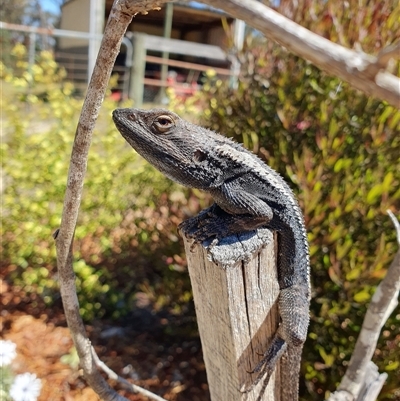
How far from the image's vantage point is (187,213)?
326cm

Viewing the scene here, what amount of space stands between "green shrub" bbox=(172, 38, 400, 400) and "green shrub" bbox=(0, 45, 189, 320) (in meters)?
1.11

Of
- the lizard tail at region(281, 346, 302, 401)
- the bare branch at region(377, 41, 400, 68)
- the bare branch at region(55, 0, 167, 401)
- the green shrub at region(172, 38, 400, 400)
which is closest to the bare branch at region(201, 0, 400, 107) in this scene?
the bare branch at region(377, 41, 400, 68)

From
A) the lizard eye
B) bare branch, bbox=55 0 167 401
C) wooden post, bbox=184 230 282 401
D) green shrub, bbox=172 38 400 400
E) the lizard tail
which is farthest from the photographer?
green shrub, bbox=172 38 400 400

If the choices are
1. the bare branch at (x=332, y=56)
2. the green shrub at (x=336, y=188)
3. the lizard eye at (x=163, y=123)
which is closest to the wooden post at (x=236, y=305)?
the lizard eye at (x=163, y=123)

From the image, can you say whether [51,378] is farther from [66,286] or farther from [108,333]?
[66,286]

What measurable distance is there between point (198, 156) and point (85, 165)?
0.51m

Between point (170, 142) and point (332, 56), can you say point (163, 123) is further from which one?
point (332, 56)

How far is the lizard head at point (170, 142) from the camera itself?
4.84 feet

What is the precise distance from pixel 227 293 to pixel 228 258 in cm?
13

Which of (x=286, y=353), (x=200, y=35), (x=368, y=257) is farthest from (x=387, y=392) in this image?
(x=200, y=35)

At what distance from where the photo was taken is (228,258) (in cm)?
131

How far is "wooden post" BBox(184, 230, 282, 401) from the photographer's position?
1.35m

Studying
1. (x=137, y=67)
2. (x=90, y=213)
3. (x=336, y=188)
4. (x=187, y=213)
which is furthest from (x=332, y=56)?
(x=137, y=67)

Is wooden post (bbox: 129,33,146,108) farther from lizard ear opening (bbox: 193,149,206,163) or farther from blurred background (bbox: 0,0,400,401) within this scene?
lizard ear opening (bbox: 193,149,206,163)
